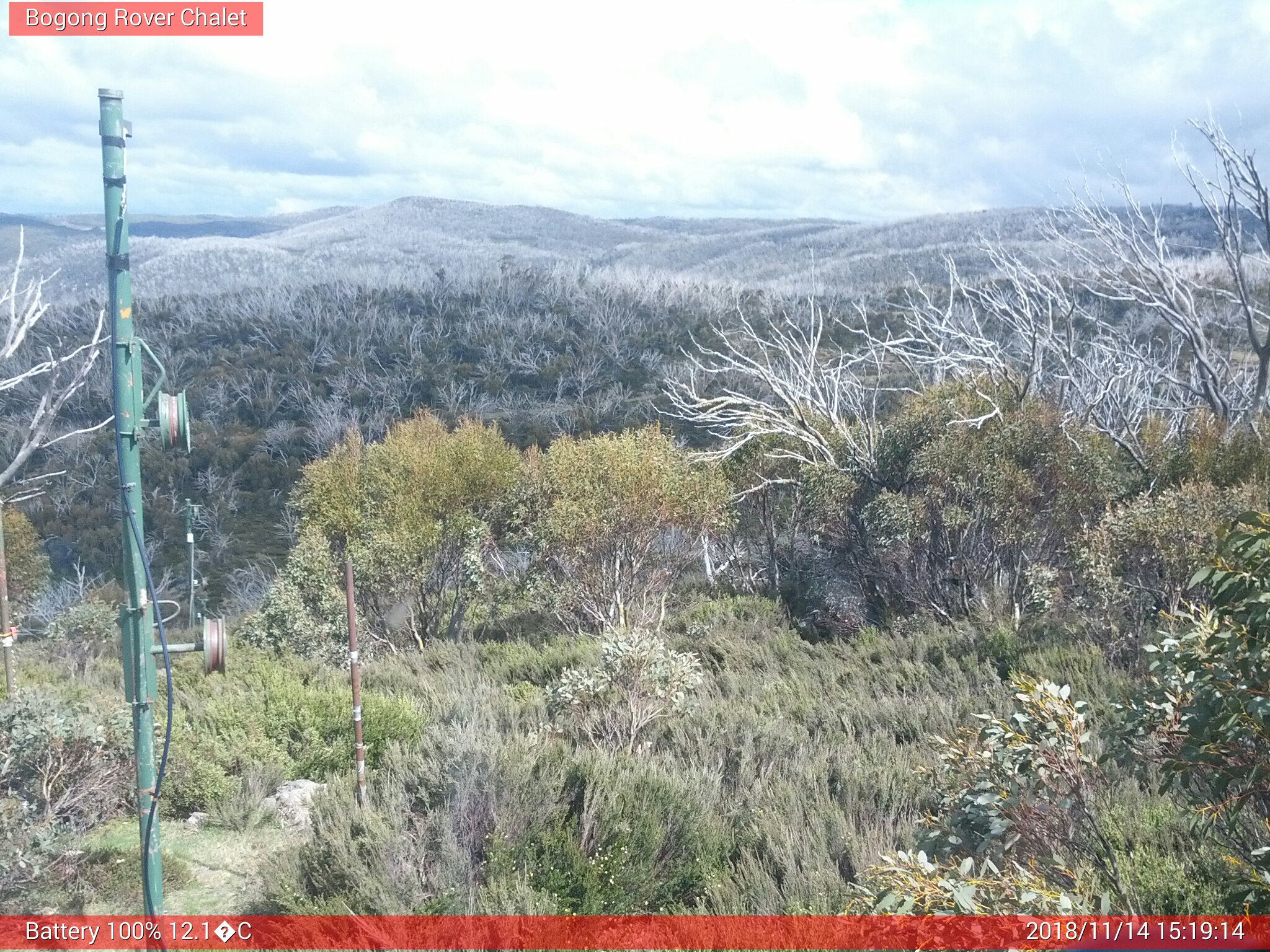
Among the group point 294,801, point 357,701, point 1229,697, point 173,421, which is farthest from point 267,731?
point 1229,697

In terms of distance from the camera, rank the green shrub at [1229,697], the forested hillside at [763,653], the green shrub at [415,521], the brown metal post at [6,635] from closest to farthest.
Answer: the green shrub at [1229,697] → the forested hillside at [763,653] → the brown metal post at [6,635] → the green shrub at [415,521]

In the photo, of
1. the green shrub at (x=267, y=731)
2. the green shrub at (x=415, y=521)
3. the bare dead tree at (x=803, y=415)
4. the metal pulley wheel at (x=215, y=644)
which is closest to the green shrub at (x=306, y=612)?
the green shrub at (x=415, y=521)

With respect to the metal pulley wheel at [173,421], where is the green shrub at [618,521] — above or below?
below

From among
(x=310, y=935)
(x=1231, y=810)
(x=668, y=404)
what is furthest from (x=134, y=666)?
(x=668, y=404)

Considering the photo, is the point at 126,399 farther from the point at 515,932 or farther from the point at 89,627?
the point at 89,627

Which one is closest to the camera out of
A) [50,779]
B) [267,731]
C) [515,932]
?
[515,932]

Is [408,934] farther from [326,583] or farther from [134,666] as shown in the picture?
[326,583]

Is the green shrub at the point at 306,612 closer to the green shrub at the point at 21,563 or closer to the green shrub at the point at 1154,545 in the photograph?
the green shrub at the point at 21,563
